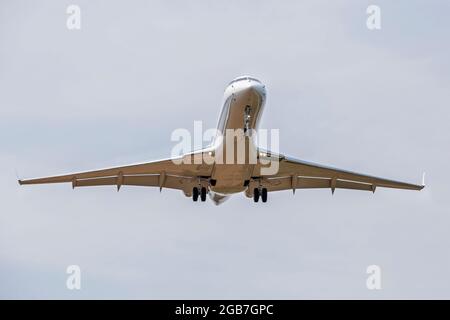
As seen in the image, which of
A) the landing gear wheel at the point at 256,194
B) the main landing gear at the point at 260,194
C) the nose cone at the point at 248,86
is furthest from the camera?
the landing gear wheel at the point at 256,194

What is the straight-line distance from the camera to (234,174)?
51062 millimetres

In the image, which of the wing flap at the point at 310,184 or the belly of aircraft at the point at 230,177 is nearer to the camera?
the belly of aircraft at the point at 230,177

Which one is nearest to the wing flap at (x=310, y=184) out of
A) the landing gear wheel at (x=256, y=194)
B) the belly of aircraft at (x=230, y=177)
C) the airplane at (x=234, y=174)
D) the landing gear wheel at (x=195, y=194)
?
the airplane at (x=234, y=174)

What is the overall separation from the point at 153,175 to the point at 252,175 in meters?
5.91

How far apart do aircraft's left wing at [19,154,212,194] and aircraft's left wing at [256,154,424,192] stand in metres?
3.77

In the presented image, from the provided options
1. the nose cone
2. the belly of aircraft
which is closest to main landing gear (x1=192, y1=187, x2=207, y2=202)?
the belly of aircraft

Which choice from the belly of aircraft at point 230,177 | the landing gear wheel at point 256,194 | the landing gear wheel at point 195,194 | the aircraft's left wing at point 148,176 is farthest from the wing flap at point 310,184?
the aircraft's left wing at point 148,176

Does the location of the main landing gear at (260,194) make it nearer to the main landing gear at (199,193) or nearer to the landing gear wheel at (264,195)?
the landing gear wheel at (264,195)

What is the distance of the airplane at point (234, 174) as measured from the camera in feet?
160

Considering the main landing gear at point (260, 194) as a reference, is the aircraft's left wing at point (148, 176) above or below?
above

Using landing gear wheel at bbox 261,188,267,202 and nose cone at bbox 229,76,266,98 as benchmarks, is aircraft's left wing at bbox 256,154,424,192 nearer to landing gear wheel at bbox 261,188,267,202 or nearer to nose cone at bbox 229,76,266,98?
landing gear wheel at bbox 261,188,267,202

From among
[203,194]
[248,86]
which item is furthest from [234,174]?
Result: [248,86]

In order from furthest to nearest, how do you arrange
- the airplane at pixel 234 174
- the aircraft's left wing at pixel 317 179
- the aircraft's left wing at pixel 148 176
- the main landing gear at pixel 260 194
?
the aircraft's left wing at pixel 317 179
the main landing gear at pixel 260 194
the aircraft's left wing at pixel 148 176
the airplane at pixel 234 174

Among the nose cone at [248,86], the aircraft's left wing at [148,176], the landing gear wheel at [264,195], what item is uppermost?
the nose cone at [248,86]
